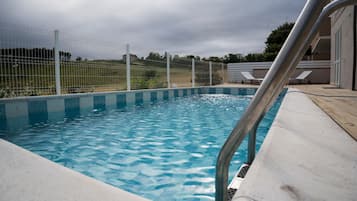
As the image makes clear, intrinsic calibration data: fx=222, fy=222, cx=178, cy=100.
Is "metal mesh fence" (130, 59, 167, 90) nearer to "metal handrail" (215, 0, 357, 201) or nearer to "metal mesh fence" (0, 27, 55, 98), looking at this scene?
"metal mesh fence" (0, 27, 55, 98)

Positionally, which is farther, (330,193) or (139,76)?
(139,76)

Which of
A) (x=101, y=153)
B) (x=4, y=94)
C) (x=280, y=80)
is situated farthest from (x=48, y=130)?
(x=280, y=80)

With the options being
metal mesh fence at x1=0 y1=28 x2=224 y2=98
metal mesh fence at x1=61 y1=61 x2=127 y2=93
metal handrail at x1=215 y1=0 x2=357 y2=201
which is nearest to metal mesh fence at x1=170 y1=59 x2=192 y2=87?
metal mesh fence at x1=0 y1=28 x2=224 y2=98

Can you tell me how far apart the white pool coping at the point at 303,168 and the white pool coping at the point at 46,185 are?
1.61 feet

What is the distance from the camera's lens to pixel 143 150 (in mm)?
2684

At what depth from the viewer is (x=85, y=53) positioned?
6.46 m

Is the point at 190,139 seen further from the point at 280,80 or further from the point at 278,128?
the point at 280,80

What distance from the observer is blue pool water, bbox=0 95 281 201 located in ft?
6.09

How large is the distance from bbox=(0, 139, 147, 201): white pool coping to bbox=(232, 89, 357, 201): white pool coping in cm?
49

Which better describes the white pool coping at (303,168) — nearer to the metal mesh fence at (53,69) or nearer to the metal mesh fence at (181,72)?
the metal mesh fence at (53,69)

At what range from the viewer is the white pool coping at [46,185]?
2.54 ft

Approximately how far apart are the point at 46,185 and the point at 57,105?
5.46 metres

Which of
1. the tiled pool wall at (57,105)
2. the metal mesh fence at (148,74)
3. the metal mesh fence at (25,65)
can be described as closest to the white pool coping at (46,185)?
Answer: the tiled pool wall at (57,105)

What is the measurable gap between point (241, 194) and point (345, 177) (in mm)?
561
